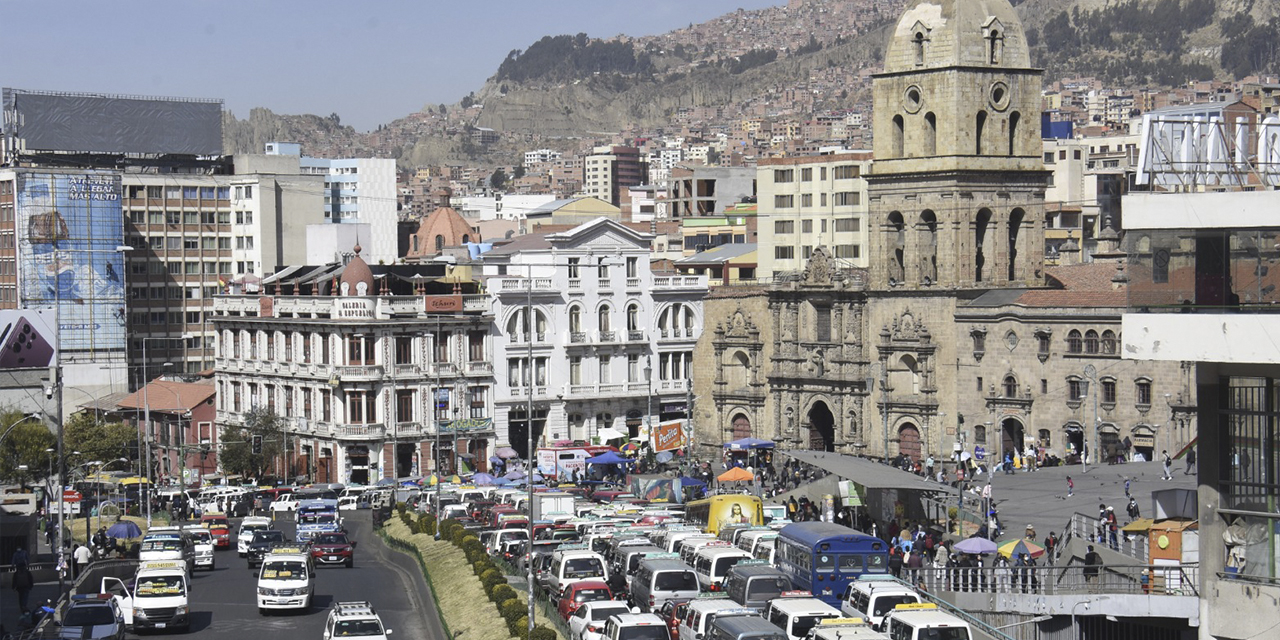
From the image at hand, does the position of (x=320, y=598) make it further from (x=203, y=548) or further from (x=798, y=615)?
(x=798, y=615)

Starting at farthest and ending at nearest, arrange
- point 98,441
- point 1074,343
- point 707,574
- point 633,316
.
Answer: point 633,316 → point 98,441 → point 1074,343 → point 707,574

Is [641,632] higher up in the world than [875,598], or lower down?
lower down

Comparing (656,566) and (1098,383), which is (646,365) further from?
(656,566)

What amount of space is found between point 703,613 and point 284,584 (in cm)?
1409

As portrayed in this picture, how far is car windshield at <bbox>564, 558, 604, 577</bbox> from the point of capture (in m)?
46.3

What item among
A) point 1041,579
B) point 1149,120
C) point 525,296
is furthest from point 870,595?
point 525,296

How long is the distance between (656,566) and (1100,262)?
49024 millimetres

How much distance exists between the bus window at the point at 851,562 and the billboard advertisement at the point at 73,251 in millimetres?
100988

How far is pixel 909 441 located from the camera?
3428 inches

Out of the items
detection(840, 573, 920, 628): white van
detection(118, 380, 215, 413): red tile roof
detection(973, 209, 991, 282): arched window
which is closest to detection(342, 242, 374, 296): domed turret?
detection(118, 380, 215, 413): red tile roof

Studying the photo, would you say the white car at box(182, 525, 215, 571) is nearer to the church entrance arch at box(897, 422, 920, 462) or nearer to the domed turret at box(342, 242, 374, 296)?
the domed turret at box(342, 242, 374, 296)

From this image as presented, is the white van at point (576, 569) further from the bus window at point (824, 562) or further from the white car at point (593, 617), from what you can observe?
the bus window at point (824, 562)

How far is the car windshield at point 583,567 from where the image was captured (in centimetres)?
4631

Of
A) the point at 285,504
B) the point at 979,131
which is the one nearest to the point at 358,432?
the point at 285,504
